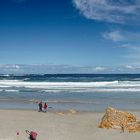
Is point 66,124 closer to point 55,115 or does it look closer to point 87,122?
point 87,122

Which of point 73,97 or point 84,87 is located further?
point 84,87

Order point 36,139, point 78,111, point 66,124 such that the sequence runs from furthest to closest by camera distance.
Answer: point 78,111 < point 66,124 < point 36,139

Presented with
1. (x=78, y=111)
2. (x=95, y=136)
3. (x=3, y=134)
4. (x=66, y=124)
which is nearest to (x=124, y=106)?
(x=78, y=111)

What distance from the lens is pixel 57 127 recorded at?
19.9 meters

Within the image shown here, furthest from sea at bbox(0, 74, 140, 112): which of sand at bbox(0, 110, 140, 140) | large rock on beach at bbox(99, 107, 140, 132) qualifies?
large rock on beach at bbox(99, 107, 140, 132)

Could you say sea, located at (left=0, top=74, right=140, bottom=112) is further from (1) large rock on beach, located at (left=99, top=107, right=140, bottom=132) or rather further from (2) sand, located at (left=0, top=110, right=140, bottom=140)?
(1) large rock on beach, located at (left=99, top=107, right=140, bottom=132)

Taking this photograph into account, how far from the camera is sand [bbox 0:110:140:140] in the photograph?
17.6m

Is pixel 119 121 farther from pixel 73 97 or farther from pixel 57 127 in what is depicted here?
pixel 73 97

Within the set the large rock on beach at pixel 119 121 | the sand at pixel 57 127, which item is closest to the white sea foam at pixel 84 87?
the sand at pixel 57 127

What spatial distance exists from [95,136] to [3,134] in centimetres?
465

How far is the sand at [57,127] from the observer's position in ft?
57.6

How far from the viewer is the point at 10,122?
70.3 ft

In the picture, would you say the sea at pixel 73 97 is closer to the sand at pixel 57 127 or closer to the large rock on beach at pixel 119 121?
the sand at pixel 57 127

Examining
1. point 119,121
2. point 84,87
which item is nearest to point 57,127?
point 119,121
